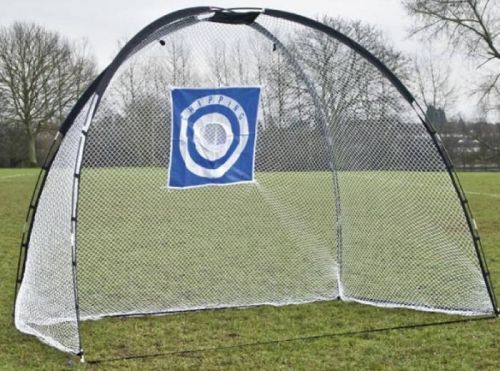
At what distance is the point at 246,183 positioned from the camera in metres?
5.98

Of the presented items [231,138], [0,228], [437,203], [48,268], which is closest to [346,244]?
[437,203]

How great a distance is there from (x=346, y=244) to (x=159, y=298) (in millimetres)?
2016

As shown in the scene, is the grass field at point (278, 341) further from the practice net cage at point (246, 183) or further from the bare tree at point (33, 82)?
the bare tree at point (33, 82)

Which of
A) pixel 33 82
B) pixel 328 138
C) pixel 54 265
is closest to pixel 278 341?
pixel 54 265

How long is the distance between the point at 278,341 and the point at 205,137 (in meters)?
1.84

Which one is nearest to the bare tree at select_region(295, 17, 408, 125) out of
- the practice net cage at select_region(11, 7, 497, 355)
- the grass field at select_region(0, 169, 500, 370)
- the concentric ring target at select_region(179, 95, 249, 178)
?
the practice net cage at select_region(11, 7, 497, 355)

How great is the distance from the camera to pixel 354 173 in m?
6.66

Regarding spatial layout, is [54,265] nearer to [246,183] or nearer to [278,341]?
[278,341]

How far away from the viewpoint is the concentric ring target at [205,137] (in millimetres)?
5496

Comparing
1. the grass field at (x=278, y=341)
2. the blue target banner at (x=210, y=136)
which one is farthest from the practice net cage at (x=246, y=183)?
the grass field at (x=278, y=341)

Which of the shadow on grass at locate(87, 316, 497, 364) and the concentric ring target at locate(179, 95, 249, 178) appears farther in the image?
the concentric ring target at locate(179, 95, 249, 178)

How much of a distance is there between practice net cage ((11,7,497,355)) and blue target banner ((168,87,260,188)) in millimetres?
12

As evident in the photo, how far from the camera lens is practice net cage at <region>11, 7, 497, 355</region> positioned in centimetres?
510

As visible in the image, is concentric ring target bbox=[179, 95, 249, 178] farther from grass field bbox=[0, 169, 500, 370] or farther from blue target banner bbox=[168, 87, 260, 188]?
grass field bbox=[0, 169, 500, 370]
